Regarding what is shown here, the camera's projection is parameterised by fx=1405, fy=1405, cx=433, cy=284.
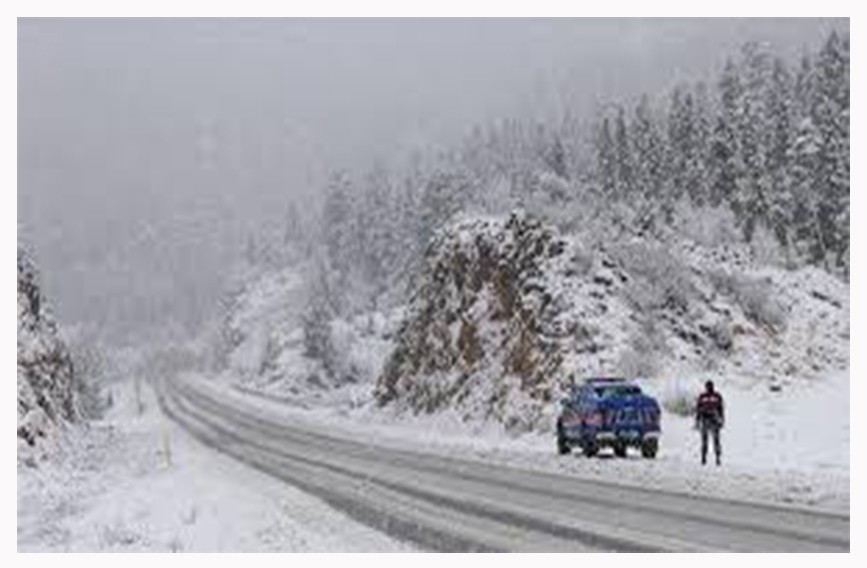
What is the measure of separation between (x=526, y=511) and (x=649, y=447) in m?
12.0

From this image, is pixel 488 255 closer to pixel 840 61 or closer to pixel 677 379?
pixel 677 379

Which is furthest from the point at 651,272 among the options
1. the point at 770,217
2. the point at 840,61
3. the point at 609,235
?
the point at 840,61

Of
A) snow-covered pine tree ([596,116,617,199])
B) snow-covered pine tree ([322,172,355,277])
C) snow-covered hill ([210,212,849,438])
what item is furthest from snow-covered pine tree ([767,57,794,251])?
snow-covered pine tree ([322,172,355,277])

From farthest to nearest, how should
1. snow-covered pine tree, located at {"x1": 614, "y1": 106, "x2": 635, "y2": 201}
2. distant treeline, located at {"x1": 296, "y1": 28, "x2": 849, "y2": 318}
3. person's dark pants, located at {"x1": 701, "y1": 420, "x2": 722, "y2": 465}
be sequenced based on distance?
snow-covered pine tree, located at {"x1": 614, "y1": 106, "x2": 635, "y2": 201}, distant treeline, located at {"x1": 296, "y1": 28, "x2": 849, "y2": 318}, person's dark pants, located at {"x1": 701, "y1": 420, "x2": 722, "y2": 465}

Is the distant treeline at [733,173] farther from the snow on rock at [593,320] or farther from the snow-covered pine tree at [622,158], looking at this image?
the snow on rock at [593,320]

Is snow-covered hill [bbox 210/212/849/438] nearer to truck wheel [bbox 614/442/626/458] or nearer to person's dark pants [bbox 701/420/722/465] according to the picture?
truck wheel [bbox 614/442/626/458]

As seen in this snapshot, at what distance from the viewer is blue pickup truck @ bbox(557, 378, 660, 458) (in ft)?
112

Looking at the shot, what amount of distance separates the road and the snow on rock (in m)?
9.58

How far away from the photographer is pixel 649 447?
34.3 meters

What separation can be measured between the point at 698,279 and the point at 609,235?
12.1 ft

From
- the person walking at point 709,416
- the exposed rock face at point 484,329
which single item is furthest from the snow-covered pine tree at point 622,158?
the person walking at point 709,416

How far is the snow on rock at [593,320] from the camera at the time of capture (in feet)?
150

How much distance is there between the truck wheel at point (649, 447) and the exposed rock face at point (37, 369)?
52.5 feet

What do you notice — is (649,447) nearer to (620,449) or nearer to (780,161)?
(620,449)
